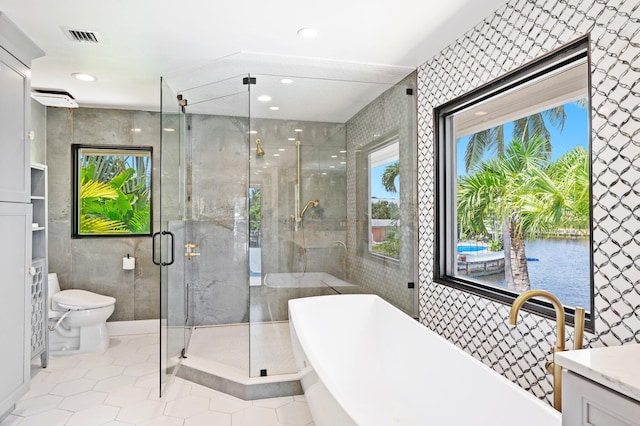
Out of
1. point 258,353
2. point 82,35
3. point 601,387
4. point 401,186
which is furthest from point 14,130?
point 601,387

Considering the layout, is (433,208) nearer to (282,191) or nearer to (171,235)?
(282,191)

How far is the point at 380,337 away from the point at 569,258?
1.39m

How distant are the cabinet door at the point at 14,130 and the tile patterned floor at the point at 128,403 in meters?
1.42

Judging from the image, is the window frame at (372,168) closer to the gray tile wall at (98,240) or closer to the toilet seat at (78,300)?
the gray tile wall at (98,240)

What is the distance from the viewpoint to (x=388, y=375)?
262cm

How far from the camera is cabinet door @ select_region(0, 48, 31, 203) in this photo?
2355 millimetres

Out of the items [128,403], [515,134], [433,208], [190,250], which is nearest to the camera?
[515,134]

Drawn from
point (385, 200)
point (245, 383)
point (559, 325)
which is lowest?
point (245, 383)

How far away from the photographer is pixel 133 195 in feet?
14.0

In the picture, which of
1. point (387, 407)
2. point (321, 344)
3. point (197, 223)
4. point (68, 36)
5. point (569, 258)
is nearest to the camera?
point (569, 258)

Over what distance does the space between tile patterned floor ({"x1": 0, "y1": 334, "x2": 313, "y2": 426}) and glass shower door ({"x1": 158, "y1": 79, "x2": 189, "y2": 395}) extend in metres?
0.21

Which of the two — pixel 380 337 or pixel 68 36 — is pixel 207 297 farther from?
pixel 68 36

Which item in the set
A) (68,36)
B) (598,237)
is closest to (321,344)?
(598,237)

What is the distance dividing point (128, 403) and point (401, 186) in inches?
101
